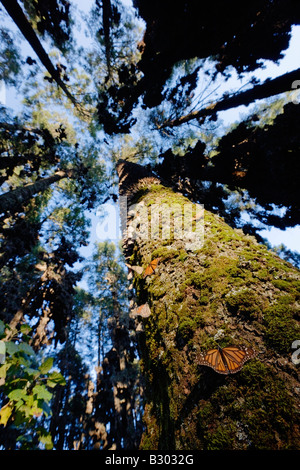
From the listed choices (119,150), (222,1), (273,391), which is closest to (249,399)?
(273,391)

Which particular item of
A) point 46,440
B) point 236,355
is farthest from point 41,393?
point 236,355

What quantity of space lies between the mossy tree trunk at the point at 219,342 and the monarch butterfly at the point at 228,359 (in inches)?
1.4

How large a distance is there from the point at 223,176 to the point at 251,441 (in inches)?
213

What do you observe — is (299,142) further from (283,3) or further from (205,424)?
(205,424)

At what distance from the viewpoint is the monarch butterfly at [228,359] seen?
37.0 inches

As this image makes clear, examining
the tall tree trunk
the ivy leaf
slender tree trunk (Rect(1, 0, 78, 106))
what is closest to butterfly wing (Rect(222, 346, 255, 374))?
the ivy leaf

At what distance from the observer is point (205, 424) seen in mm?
919

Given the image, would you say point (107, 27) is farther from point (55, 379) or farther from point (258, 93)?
point (55, 379)

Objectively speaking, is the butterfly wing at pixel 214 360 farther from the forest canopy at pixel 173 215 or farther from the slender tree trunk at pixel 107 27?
the slender tree trunk at pixel 107 27

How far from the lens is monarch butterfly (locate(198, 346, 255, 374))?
0.94 meters

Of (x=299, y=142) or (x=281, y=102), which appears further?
(x=281, y=102)

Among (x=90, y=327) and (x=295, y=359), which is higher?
(x=90, y=327)

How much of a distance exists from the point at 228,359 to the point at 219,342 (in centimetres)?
13

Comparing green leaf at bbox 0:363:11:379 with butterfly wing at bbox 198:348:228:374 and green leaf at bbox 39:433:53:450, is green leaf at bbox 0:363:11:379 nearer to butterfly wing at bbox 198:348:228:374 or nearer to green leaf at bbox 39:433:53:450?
green leaf at bbox 39:433:53:450
